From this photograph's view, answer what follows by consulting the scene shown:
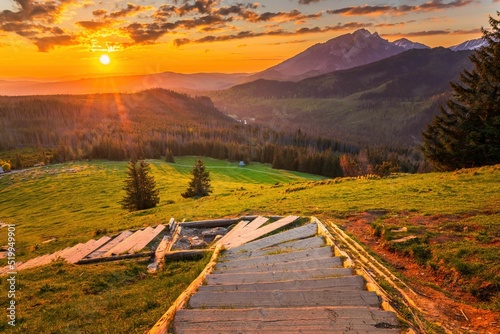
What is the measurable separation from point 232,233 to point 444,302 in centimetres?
1001

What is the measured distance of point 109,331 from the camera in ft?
25.7

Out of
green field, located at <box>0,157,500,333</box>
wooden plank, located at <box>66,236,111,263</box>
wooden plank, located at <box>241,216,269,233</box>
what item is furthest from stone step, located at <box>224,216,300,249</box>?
wooden plank, located at <box>66,236,111,263</box>

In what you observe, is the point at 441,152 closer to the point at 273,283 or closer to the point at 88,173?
the point at 273,283

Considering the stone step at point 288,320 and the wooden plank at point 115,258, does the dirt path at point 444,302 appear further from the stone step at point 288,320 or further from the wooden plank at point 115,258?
the wooden plank at point 115,258

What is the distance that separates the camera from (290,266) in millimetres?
9734

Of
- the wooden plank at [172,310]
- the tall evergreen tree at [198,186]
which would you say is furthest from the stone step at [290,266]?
the tall evergreen tree at [198,186]

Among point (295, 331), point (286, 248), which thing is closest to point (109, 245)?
point (286, 248)

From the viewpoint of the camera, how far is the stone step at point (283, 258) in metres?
10.5

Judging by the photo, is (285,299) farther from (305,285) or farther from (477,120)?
(477,120)

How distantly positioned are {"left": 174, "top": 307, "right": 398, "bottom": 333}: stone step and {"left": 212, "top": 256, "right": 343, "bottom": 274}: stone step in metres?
3.04

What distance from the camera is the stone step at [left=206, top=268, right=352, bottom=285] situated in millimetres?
8656

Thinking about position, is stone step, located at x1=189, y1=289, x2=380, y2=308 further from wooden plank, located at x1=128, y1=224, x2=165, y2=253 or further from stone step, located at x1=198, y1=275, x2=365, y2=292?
wooden plank, located at x1=128, y1=224, x2=165, y2=253

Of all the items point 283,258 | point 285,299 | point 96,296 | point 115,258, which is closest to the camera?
point 285,299

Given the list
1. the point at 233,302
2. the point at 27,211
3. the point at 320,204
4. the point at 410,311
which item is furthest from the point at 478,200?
the point at 27,211
